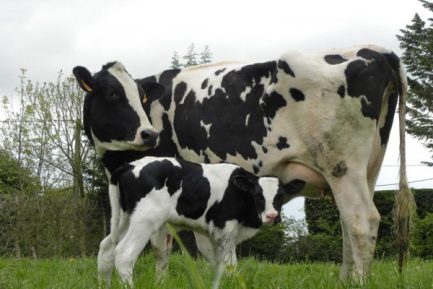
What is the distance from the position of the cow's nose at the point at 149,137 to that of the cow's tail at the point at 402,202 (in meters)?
2.53

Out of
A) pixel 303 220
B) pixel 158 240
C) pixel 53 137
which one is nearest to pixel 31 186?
pixel 53 137

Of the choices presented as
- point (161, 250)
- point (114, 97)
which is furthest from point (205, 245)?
point (114, 97)

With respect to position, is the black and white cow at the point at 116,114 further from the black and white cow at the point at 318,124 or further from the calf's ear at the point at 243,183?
the calf's ear at the point at 243,183

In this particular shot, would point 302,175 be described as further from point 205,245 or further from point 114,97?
point 114,97

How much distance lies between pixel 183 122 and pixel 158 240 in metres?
1.36

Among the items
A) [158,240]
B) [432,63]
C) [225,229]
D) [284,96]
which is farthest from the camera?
[432,63]

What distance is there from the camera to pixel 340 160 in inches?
246

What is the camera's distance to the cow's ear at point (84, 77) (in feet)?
23.8

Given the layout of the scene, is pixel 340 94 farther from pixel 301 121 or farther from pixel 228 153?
pixel 228 153

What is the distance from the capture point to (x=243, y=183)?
20.2ft

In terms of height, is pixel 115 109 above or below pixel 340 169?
above

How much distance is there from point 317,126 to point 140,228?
199cm

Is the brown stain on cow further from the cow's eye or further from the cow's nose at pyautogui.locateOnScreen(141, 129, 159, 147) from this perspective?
the cow's eye

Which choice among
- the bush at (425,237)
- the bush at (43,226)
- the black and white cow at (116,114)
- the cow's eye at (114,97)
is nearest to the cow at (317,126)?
the black and white cow at (116,114)
